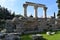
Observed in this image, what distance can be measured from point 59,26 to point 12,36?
13.8m

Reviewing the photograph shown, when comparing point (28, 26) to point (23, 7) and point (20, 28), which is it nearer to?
point (20, 28)

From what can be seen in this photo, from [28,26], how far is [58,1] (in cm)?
803

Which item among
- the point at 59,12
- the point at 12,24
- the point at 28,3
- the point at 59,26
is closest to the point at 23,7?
the point at 28,3

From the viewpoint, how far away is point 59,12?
26.3 m

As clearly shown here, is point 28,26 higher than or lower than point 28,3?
lower

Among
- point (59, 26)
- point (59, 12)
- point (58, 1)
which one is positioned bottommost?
point (59, 26)

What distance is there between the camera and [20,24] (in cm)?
1745

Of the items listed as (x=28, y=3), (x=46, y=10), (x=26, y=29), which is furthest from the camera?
(x=46, y=10)

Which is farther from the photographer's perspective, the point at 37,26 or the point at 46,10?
the point at 46,10

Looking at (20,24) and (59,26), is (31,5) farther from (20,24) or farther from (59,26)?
(20,24)

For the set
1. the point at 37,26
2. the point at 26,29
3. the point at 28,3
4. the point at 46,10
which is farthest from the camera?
the point at 46,10

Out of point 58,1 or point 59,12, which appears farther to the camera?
point 59,12

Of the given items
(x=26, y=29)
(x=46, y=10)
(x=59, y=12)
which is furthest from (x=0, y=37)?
(x=46, y=10)

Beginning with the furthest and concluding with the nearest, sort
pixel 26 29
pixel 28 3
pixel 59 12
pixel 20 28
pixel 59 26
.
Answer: pixel 28 3 < pixel 59 12 < pixel 59 26 < pixel 26 29 < pixel 20 28
